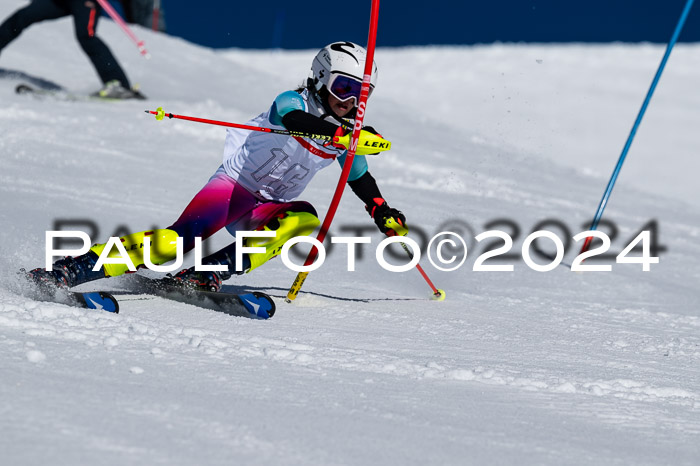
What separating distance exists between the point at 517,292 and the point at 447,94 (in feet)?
48.2

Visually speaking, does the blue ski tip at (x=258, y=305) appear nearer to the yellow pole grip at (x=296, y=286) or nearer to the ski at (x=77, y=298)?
the yellow pole grip at (x=296, y=286)

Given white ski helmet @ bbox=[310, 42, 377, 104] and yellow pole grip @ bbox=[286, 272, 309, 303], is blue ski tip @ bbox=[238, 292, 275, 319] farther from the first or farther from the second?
white ski helmet @ bbox=[310, 42, 377, 104]

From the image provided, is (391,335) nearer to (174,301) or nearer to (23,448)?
(174,301)

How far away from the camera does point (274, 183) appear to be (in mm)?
3750

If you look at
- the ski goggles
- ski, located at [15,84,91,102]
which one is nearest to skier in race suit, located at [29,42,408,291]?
the ski goggles

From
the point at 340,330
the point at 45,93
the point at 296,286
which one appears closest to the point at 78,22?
the point at 45,93

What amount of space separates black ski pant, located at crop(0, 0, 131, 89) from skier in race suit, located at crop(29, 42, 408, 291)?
499cm

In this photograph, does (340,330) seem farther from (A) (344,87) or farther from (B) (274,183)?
(A) (344,87)

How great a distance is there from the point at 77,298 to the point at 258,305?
641 mm

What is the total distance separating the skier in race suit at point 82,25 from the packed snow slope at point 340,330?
289 mm

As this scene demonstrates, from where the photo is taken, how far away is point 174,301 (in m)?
3.59

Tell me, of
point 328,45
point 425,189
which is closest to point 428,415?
point 328,45

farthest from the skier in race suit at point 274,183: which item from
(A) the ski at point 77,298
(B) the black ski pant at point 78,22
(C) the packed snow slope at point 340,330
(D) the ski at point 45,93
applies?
(D) the ski at point 45,93

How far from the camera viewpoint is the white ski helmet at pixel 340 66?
3.47 meters
